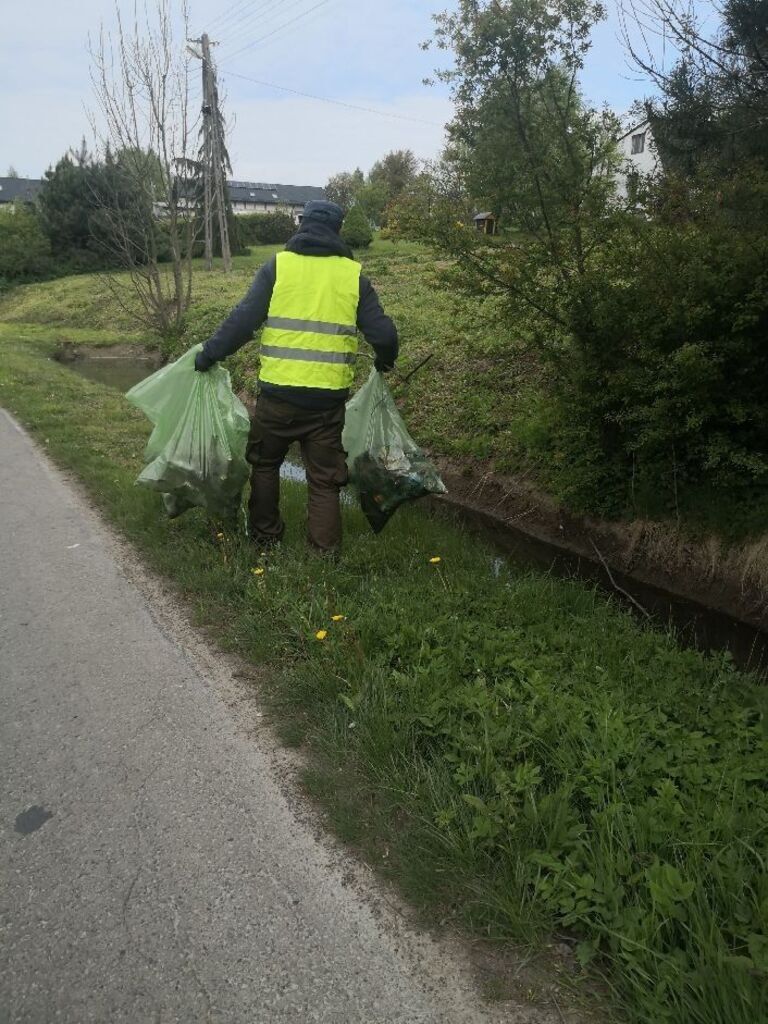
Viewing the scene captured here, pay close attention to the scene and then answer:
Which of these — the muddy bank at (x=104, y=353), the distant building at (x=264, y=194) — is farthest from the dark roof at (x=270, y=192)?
the muddy bank at (x=104, y=353)

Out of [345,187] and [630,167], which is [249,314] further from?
[345,187]

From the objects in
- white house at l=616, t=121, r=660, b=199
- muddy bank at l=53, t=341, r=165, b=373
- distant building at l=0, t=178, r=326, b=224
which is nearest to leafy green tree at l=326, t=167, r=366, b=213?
distant building at l=0, t=178, r=326, b=224

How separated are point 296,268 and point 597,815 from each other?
10.6ft

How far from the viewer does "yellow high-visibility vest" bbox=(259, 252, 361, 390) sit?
4.26 meters

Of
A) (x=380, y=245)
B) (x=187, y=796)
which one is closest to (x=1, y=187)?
(x=380, y=245)

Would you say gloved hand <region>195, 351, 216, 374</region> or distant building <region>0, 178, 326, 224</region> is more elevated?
distant building <region>0, 178, 326, 224</region>

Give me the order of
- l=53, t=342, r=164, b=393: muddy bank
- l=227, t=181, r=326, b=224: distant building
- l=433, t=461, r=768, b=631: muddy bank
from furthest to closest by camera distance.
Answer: l=227, t=181, r=326, b=224: distant building < l=53, t=342, r=164, b=393: muddy bank < l=433, t=461, r=768, b=631: muddy bank

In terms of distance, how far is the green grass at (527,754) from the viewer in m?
1.93

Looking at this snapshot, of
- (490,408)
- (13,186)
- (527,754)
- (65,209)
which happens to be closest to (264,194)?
(13,186)

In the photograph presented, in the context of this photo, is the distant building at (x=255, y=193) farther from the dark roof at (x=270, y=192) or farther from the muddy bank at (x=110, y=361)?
the muddy bank at (x=110, y=361)

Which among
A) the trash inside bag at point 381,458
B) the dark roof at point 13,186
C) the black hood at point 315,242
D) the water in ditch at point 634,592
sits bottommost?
the water in ditch at point 634,592

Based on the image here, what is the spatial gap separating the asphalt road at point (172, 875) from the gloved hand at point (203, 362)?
1.82 m

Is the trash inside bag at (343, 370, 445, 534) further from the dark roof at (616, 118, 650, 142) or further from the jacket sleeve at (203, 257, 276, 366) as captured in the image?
the dark roof at (616, 118, 650, 142)

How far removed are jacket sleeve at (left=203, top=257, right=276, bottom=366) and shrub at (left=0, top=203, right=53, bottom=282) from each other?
118 ft
